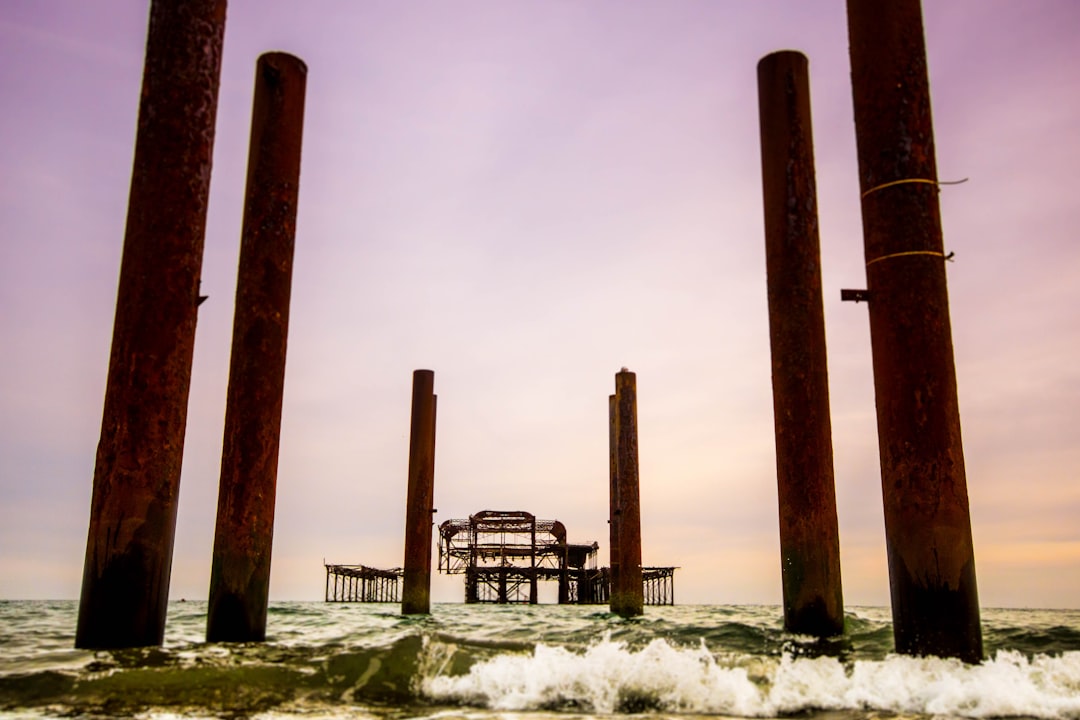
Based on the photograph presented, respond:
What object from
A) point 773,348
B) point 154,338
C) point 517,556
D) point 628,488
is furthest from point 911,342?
point 517,556

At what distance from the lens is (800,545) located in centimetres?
680

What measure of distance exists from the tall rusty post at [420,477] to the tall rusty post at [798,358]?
897cm

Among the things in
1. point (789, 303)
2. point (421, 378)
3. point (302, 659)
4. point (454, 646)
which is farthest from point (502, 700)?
point (421, 378)

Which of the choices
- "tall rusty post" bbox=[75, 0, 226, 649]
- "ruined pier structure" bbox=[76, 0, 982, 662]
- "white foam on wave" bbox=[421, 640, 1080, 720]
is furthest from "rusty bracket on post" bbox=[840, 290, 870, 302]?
"tall rusty post" bbox=[75, 0, 226, 649]

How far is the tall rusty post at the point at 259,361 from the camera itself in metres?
6.55

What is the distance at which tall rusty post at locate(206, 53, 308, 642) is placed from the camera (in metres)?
6.55

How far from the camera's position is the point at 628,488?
1489 cm

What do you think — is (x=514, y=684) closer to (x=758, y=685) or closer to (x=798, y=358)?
(x=758, y=685)

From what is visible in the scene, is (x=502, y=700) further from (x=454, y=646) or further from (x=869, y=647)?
(x=869, y=647)

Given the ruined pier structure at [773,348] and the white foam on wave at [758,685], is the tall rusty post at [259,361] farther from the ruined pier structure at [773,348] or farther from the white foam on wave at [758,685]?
the white foam on wave at [758,685]

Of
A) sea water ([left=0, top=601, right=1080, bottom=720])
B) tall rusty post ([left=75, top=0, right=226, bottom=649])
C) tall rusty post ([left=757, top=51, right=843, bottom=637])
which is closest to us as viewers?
sea water ([left=0, top=601, right=1080, bottom=720])

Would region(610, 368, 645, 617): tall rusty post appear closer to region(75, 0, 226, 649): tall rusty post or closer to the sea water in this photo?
the sea water

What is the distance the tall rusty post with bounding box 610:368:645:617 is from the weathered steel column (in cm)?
965

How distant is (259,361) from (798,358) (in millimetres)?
4335
